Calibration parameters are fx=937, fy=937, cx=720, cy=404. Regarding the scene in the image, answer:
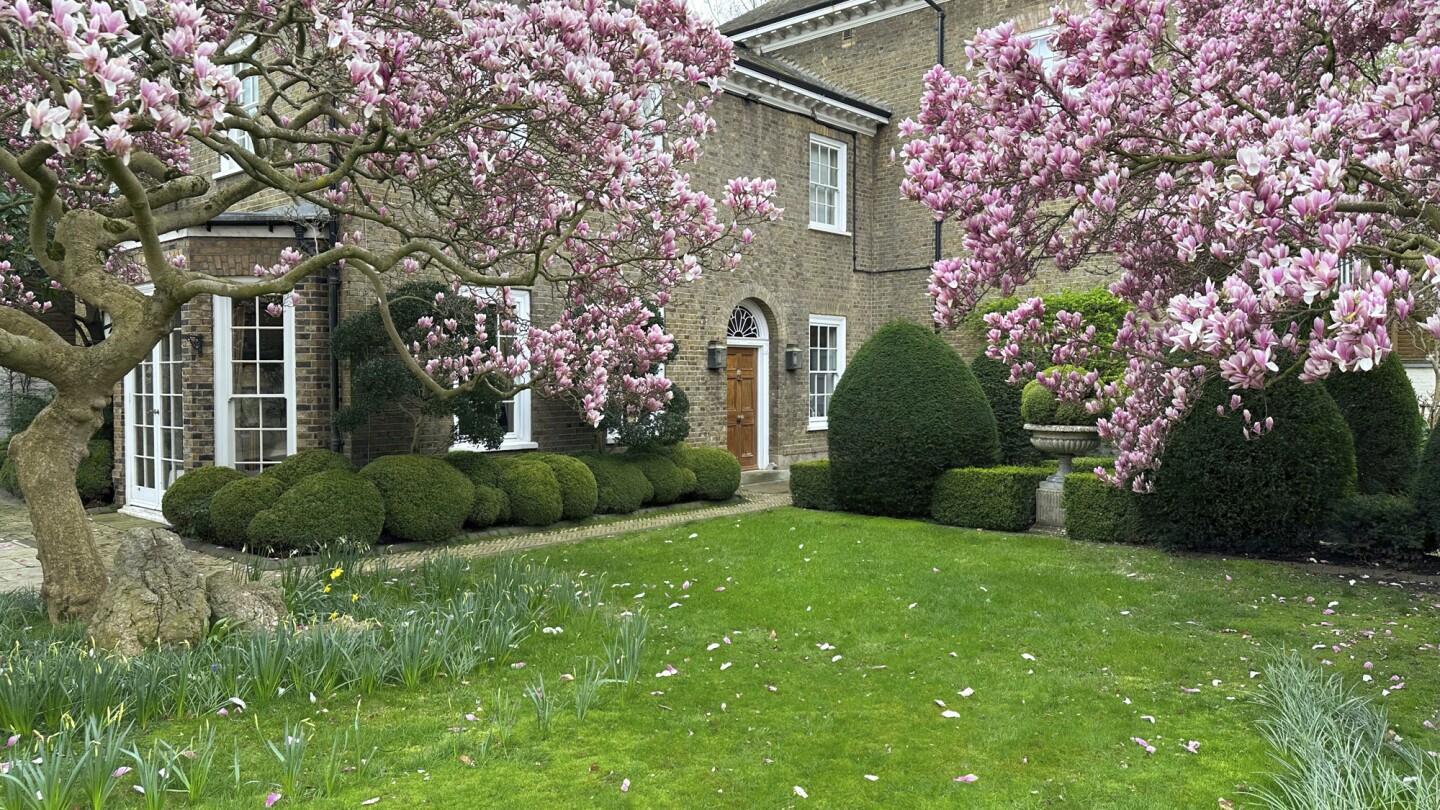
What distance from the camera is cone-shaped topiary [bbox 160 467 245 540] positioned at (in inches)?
369

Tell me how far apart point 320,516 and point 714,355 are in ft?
24.9

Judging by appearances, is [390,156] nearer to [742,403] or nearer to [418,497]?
[418,497]

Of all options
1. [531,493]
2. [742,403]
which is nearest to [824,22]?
[742,403]

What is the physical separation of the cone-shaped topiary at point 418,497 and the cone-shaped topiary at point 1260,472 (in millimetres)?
6993

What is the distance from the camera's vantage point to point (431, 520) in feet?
31.7

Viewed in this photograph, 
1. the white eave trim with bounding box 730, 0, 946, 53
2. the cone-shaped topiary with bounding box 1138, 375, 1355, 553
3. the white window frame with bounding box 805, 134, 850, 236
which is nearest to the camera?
the cone-shaped topiary with bounding box 1138, 375, 1355, 553

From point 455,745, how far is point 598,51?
3.88 m

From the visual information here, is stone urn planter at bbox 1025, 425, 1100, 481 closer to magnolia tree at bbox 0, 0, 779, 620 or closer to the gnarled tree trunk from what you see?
magnolia tree at bbox 0, 0, 779, 620

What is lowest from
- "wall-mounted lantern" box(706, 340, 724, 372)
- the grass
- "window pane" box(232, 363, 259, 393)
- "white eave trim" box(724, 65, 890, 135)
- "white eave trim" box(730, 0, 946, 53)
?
the grass

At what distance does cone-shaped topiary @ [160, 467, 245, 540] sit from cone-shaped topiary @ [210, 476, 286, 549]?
222 millimetres

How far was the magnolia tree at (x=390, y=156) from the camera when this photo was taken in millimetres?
4605

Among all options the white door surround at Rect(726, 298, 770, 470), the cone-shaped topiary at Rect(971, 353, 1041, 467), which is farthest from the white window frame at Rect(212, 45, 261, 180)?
the cone-shaped topiary at Rect(971, 353, 1041, 467)

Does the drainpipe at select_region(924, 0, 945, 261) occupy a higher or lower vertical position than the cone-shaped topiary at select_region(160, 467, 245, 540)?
higher

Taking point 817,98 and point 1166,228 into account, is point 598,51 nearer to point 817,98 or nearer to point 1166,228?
point 1166,228
